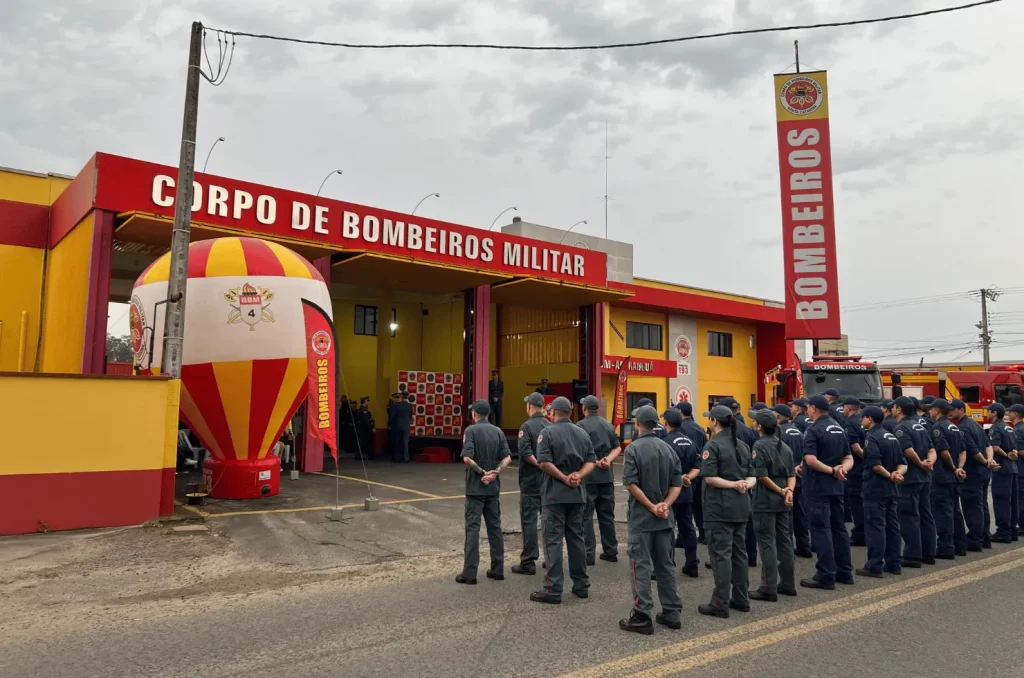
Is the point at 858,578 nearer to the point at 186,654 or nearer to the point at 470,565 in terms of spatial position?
the point at 470,565

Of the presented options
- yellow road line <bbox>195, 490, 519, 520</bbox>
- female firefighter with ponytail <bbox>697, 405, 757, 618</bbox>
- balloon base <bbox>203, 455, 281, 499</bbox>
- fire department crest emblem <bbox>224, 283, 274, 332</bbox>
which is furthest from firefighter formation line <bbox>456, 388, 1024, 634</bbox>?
balloon base <bbox>203, 455, 281, 499</bbox>

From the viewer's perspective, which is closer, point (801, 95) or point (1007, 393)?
point (801, 95)

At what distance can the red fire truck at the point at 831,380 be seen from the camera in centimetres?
1636

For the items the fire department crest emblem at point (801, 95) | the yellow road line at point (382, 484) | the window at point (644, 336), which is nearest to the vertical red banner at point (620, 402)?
the window at point (644, 336)

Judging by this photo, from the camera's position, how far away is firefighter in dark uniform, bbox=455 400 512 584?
716 cm

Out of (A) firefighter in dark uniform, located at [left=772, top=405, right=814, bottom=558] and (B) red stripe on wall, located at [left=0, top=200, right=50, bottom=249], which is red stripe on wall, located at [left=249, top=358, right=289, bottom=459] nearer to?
(A) firefighter in dark uniform, located at [left=772, top=405, right=814, bottom=558]

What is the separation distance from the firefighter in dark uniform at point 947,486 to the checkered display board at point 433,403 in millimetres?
13634

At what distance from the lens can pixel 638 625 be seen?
5.42m

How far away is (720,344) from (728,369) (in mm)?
1143

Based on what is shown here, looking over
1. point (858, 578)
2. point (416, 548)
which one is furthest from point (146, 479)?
point (858, 578)

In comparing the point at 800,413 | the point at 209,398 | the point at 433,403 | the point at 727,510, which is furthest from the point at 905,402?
the point at 433,403

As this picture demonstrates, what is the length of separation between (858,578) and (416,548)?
16.4 ft

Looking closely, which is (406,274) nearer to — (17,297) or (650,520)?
(17,297)

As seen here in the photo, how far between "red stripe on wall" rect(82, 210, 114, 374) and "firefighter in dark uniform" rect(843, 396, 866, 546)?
43.7 ft
